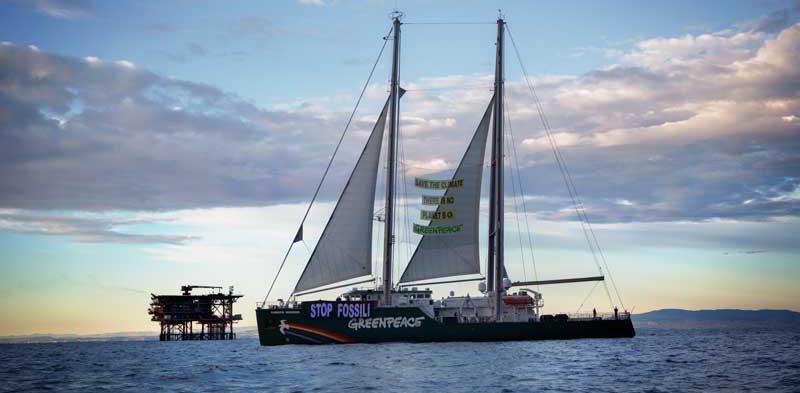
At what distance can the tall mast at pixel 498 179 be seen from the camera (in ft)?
178

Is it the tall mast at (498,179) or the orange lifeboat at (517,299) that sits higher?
the tall mast at (498,179)

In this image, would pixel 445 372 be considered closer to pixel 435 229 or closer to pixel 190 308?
pixel 435 229

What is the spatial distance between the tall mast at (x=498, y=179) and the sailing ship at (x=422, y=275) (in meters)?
0.07

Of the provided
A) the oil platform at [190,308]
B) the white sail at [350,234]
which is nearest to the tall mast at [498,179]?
the white sail at [350,234]

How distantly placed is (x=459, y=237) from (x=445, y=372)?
1971 cm

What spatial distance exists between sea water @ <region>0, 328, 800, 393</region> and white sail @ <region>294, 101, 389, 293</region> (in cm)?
472

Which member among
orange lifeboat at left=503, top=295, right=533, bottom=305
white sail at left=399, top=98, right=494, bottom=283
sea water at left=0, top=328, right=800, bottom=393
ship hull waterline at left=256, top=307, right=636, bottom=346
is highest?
white sail at left=399, top=98, right=494, bottom=283

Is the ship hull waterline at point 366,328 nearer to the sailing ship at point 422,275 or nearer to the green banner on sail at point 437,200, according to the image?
the sailing ship at point 422,275

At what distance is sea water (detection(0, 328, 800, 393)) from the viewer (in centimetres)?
3070

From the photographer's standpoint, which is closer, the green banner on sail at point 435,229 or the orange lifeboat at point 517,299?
the green banner on sail at point 435,229

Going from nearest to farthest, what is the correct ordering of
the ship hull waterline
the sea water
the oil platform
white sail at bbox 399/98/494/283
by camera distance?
the sea water, the ship hull waterline, white sail at bbox 399/98/494/283, the oil platform

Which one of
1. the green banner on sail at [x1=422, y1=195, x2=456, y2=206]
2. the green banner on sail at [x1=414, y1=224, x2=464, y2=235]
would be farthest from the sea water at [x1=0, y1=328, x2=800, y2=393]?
the green banner on sail at [x1=422, y1=195, x2=456, y2=206]

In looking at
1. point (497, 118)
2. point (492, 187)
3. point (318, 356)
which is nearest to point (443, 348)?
point (318, 356)

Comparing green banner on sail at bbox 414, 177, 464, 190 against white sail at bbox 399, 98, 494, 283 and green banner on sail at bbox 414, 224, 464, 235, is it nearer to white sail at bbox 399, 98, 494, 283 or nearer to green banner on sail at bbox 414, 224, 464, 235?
white sail at bbox 399, 98, 494, 283
